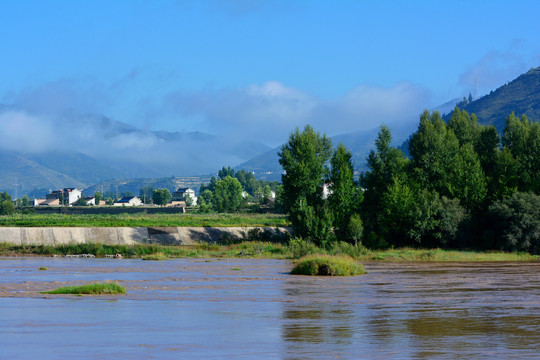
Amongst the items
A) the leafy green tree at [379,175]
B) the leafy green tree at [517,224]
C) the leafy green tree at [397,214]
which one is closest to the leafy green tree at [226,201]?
the leafy green tree at [379,175]

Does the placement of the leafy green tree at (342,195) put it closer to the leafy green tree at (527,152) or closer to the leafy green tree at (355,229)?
the leafy green tree at (355,229)

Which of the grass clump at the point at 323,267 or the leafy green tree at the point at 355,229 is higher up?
the leafy green tree at the point at 355,229

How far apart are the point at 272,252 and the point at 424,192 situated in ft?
59.5

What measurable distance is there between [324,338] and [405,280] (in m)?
24.2

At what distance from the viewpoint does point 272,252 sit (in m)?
73.1

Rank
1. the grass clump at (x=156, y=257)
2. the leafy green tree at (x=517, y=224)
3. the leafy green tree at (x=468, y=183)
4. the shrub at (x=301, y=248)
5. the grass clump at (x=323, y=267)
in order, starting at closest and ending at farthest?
the grass clump at (x=323, y=267) < the grass clump at (x=156, y=257) < the shrub at (x=301, y=248) < the leafy green tree at (x=517, y=224) < the leafy green tree at (x=468, y=183)

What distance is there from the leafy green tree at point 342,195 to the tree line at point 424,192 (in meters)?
0.11

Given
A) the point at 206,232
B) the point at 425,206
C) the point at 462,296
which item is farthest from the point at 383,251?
the point at 462,296

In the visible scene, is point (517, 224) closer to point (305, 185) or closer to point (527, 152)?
point (527, 152)

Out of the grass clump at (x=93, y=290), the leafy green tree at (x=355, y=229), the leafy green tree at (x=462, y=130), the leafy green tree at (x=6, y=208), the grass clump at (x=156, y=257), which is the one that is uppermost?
the leafy green tree at (x=462, y=130)

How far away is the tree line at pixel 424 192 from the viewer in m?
75.2

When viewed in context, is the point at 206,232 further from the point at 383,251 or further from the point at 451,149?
the point at 451,149

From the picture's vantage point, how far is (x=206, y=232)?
279ft

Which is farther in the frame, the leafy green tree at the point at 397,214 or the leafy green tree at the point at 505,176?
the leafy green tree at the point at 505,176
